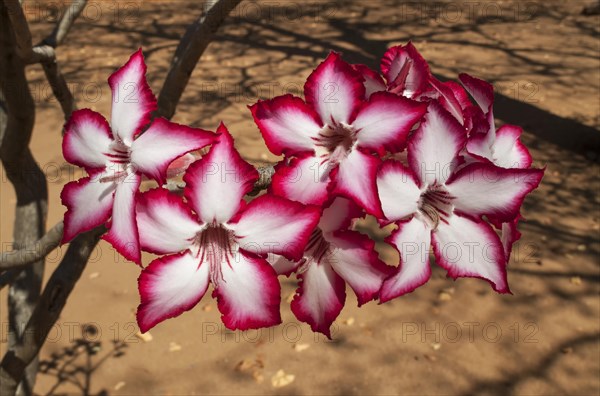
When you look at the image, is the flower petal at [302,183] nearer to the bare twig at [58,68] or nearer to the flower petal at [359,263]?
the flower petal at [359,263]

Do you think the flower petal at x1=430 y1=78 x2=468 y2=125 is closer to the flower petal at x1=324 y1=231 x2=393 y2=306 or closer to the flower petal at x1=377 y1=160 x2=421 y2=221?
the flower petal at x1=377 y1=160 x2=421 y2=221

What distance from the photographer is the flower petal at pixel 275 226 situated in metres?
0.76

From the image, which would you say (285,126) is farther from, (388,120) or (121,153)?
(121,153)

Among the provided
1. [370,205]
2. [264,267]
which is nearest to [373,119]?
[370,205]

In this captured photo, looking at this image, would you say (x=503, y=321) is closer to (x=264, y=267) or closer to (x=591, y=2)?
(x=264, y=267)

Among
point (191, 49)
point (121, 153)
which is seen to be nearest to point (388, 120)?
point (121, 153)

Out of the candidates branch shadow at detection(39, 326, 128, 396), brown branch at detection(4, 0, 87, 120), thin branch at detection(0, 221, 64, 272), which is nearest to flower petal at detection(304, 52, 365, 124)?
thin branch at detection(0, 221, 64, 272)

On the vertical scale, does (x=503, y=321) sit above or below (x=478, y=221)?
below

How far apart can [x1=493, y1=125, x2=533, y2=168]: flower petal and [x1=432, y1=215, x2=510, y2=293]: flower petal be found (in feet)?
0.47

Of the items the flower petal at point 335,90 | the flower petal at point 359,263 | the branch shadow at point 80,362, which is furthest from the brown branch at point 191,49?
the branch shadow at point 80,362

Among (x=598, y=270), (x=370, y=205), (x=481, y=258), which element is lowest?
(x=598, y=270)

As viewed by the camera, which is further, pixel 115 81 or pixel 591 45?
pixel 591 45

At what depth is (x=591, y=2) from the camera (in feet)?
28.5

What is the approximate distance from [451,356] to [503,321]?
0.44 metres
